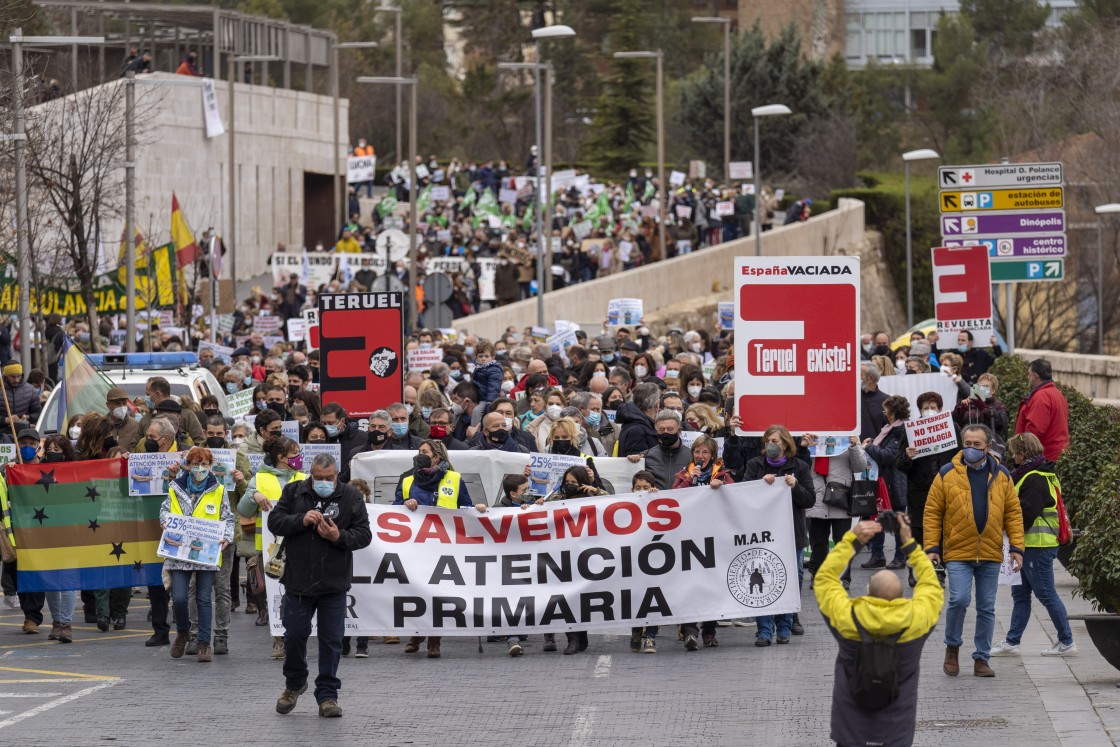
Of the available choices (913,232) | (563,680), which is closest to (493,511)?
(563,680)

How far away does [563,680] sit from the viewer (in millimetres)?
13758

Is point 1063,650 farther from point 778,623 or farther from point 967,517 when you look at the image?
point 778,623

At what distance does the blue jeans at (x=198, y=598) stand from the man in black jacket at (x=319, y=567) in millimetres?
2204

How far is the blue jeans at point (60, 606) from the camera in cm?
1606

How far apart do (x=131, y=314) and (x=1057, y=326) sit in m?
30.0

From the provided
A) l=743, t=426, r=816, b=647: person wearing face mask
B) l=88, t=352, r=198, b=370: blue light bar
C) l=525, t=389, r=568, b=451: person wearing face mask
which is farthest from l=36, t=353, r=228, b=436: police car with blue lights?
l=743, t=426, r=816, b=647: person wearing face mask

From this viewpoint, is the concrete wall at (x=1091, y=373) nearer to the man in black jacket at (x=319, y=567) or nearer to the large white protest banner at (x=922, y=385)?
the large white protest banner at (x=922, y=385)

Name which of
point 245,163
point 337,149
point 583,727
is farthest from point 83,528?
point 245,163

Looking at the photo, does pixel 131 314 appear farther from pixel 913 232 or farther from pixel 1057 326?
pixel 913 232

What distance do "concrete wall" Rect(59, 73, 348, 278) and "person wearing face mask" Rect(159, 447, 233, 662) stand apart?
34.7 metres

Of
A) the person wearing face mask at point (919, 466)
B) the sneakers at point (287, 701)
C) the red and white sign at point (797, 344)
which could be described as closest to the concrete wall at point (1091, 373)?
the person wearing face mask at point (919, 466)

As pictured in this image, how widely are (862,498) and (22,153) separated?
14.2m

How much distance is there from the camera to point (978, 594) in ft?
44.4

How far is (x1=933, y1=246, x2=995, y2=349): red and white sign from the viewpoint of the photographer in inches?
934
